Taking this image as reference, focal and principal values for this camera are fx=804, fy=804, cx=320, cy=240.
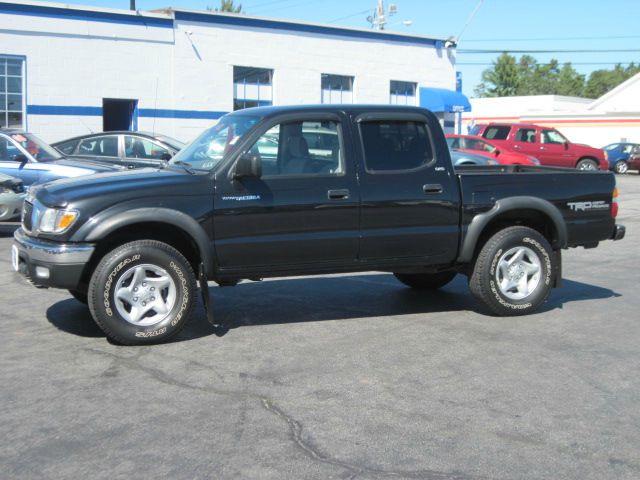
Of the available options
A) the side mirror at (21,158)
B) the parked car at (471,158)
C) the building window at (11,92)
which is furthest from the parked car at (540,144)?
the side mirror at (21,158)

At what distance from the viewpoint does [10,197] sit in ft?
41.3

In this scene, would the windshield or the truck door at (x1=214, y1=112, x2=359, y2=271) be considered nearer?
the truck door at (x1=214, y1=112, x2=359, y2=271)

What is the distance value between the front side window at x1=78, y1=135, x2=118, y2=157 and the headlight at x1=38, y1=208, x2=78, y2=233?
10.4 metres

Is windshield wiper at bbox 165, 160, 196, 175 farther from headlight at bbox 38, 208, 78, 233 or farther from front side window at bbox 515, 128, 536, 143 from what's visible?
front side window at bbox 515, 128, 536, 143

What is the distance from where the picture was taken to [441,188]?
277 inches

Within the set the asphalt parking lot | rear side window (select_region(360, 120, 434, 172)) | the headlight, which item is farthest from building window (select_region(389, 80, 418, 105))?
the headlight

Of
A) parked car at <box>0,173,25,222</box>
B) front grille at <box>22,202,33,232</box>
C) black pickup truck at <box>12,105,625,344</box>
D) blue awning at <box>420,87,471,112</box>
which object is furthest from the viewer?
blue awning at <box>420,87,471,112</box>

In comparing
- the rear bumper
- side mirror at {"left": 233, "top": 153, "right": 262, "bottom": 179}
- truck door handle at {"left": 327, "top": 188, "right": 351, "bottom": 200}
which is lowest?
the rear bumper

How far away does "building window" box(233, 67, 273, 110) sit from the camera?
27500mm

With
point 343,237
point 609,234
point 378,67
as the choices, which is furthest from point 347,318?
point 378,67

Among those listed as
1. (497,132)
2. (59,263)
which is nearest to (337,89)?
(497,132)

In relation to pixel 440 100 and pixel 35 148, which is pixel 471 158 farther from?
pixel 35 148

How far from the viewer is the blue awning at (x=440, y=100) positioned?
32.3 meters

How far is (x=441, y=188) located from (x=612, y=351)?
196 cm
